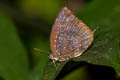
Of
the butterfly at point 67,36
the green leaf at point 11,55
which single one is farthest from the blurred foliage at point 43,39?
the butterfly at point 67,36

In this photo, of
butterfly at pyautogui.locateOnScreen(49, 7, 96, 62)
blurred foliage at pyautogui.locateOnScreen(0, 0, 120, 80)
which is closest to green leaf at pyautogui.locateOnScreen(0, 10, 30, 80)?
blurred foliage at pyautogui.locateOnScreen(0, 0, 120, 80)

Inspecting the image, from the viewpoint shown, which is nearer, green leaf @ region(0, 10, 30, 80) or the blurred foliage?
the blurred foliage

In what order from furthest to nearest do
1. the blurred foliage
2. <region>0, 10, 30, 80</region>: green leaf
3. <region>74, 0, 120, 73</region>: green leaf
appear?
<region>0, 10, 30, 80</region>: green leaf < the blurred foliage < <region>74, 0, 120, 73</region>: green leaf

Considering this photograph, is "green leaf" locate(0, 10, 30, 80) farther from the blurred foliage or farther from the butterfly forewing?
the butterfly forewing

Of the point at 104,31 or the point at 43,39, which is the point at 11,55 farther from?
the point at 43,39

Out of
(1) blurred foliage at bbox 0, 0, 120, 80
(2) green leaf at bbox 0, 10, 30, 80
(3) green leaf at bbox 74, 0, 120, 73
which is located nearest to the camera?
(3) green leaf at bbox 74, 0, 120, 73

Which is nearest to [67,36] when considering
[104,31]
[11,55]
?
[104,31]

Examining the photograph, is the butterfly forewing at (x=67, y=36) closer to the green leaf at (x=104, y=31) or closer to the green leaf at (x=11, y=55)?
the green leaf at (x=104, y=31)
